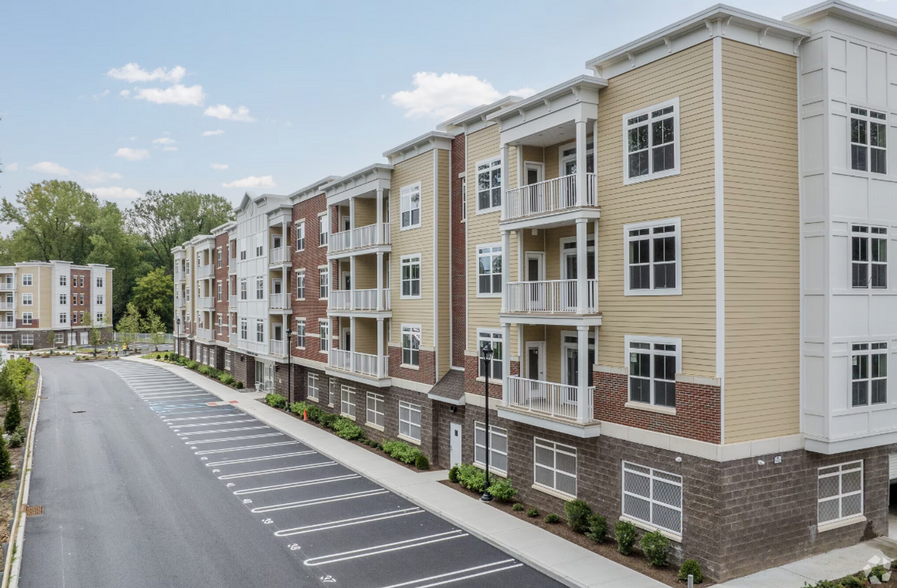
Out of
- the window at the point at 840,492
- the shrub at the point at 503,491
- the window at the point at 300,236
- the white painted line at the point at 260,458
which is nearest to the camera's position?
the window at the point at 840,492

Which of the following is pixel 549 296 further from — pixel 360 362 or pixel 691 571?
pixel 360 362

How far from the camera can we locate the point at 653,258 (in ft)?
48.6

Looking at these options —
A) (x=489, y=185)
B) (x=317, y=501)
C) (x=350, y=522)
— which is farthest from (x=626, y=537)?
(x=489, y=185)

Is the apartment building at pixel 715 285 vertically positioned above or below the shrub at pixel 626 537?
above

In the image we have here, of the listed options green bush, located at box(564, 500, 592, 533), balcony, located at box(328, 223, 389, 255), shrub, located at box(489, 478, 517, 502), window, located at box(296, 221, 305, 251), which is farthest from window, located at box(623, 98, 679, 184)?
window, located at box(296, 221, 305, 251)

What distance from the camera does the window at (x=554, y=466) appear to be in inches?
682

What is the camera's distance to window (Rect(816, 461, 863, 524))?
14.9 meters

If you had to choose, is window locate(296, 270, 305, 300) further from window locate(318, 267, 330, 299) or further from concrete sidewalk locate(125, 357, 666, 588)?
concrete sidewalk locate(125, 357, 666, 588)

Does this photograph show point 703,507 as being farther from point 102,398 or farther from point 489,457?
point 102,398

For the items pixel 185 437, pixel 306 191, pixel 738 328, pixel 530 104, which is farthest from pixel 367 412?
pixel 738 328

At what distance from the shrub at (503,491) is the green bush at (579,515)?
9.60ft

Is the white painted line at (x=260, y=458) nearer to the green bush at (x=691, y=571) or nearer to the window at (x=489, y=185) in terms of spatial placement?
the window at (x=489, y=185)

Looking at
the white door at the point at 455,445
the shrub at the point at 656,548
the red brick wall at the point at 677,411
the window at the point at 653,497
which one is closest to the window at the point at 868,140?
the red brick wall at the point at 677,411

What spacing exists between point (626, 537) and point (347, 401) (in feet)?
62.3
